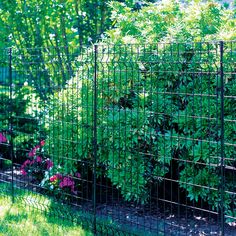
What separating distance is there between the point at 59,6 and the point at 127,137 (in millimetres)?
3372

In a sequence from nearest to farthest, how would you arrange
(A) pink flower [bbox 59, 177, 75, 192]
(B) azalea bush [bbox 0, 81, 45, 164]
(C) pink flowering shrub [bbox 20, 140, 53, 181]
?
(A) pink flower [bbox 59, 177, 75, 192]
(C) pink flowering shrub [bbox 20, 140, 53, 181]
(B) azalea bush [bbox 0, 81, 45, 164]

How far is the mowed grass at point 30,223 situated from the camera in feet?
17.7

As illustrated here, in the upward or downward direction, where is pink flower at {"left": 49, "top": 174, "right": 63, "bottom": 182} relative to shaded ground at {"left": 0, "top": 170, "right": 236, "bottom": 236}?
upward

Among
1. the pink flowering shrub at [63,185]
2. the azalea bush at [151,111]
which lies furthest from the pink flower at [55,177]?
the azalea bush at [151,111]

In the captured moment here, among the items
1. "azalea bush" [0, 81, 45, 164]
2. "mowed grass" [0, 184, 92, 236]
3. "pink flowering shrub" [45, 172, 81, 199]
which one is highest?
"azalea bush" [0, 81, 45, 164]

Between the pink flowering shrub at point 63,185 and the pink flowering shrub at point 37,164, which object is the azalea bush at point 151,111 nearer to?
the pink flowering shrub at point 63,185

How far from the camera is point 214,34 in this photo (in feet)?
18.8

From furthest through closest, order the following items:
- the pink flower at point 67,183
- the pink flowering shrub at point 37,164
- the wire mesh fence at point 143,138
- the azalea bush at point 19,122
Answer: the azalea bush at point 19,122 → the pink flowering shrub at point 37,164 → the pink flower at point 67,183 → the wire mesh fence at point 143,138

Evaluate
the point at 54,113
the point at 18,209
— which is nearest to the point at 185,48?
the point at 54,113

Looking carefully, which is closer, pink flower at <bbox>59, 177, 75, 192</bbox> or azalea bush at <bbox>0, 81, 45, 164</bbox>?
pink flower at <bbox>59, 177, 75, 192</bbox>

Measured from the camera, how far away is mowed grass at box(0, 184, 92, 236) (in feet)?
17.7

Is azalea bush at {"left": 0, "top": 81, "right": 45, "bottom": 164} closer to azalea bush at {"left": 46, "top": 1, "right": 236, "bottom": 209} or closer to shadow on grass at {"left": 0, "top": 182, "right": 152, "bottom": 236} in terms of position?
shadow on grass at {"left": 0, "top": 182, "right": 152, "bottom": 236}

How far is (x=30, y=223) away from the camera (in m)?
5.72

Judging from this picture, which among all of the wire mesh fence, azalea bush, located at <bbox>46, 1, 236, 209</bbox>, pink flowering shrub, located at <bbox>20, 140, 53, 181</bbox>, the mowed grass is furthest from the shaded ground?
pink flowering shrub, located at <bbox>20, 140, 53, 181</bbox>
